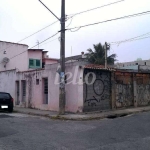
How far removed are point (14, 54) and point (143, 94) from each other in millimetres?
17102

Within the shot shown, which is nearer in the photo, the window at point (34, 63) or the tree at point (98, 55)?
the window at point (34, 63)

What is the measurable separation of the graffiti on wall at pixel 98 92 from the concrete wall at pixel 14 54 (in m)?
15.9

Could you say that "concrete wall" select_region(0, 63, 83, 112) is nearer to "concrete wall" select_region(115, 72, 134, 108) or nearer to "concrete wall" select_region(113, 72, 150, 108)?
"concrete wall" select_region(113, 72, 150, 108)

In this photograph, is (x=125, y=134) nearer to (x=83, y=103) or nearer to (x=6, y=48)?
(x=83, y=103)

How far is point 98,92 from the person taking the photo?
52.2 feet

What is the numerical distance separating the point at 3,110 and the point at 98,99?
7177mm

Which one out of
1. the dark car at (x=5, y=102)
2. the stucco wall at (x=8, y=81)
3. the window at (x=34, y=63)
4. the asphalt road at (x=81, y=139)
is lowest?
the asphalt road at (x=81, y=139)

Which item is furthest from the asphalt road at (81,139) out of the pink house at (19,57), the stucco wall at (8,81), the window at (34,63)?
the window at (34,63)

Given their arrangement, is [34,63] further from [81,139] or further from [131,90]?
[81,139]

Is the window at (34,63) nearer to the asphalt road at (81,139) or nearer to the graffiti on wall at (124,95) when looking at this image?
the graffiti on wall at (124,95)

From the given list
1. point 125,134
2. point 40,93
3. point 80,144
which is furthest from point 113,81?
point 80,144

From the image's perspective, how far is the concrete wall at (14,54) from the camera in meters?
28.5

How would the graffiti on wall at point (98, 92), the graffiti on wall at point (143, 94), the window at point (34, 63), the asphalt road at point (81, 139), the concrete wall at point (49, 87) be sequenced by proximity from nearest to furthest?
1. the asphalt road at point (81, 139)
2. the concrete wall at point (49, 87)
3. the graffiti on wall at point (98, 92)
4. the graffiti on wall at point (143, 94)
5. the window at point (34, 63)

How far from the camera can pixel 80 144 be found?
23.4ft
